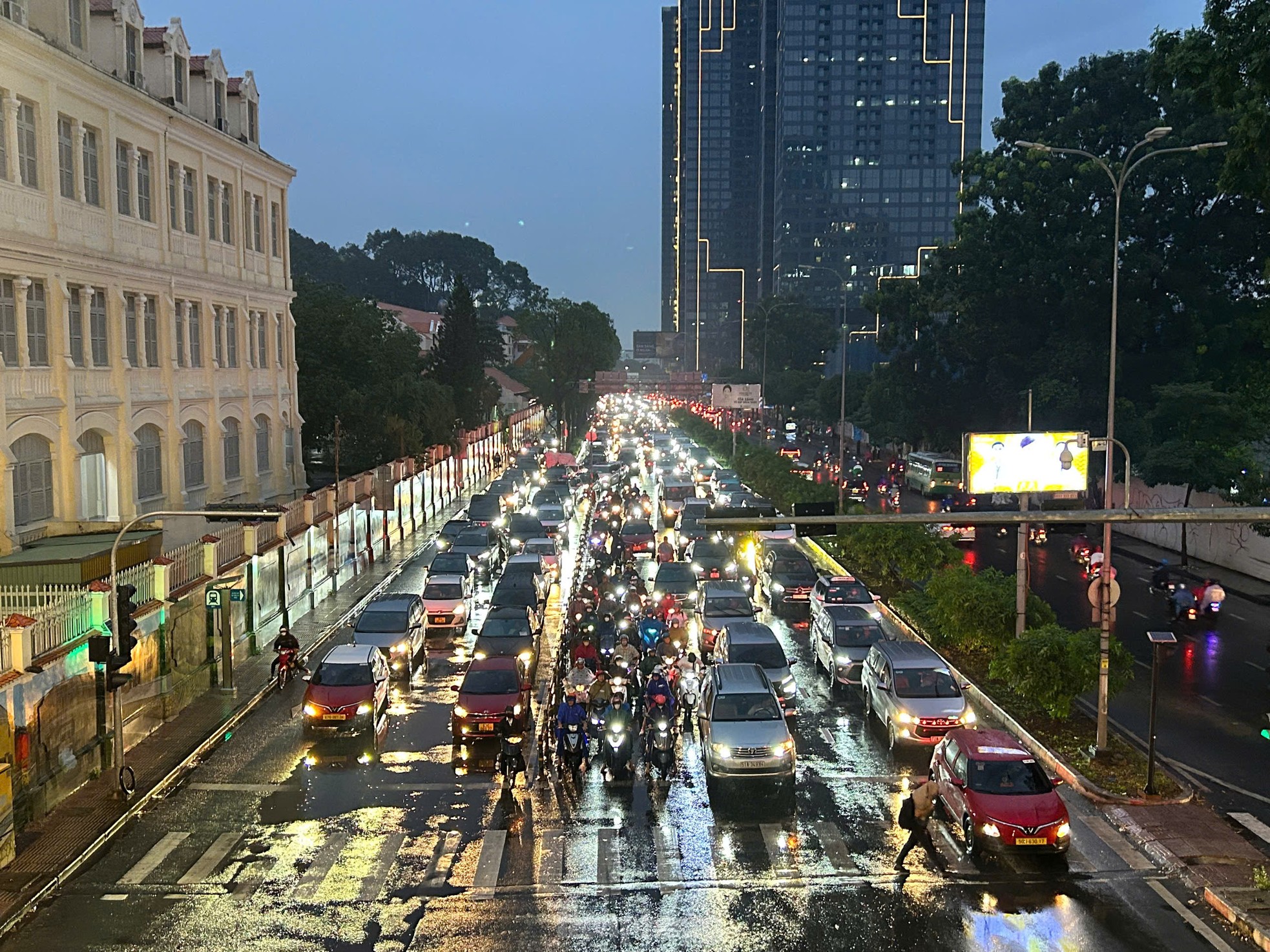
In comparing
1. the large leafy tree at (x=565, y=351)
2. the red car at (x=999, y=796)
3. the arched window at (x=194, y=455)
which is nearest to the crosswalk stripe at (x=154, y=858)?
the red car at (x=999, y=796)

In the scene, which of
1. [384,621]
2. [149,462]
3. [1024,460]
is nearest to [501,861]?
[384,621]

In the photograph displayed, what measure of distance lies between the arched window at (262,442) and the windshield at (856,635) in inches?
1123

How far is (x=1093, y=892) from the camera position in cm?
1511

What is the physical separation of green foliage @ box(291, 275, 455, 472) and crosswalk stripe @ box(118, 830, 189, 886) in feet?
131

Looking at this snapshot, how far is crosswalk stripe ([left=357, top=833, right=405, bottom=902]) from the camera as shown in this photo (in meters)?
15.2

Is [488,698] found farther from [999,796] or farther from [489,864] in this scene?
[999,796]

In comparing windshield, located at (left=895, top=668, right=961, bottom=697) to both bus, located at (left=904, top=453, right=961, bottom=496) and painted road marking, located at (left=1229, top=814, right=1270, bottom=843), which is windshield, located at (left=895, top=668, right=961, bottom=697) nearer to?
painted road marking, located at (left=1229, top=814, right=1270, bottom=843)

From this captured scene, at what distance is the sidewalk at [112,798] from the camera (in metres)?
15.7

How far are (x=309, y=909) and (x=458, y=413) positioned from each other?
3088 inches

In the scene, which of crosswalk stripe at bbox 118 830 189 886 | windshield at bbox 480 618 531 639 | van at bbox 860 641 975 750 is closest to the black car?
windshield at bbox 480 618 531 639

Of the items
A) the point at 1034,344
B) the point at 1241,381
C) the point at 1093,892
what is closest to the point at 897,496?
the point at 1034,344

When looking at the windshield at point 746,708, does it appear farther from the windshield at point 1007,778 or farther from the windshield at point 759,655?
the windshield at point 759,655

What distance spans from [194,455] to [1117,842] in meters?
33.6

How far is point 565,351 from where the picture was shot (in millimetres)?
139375
